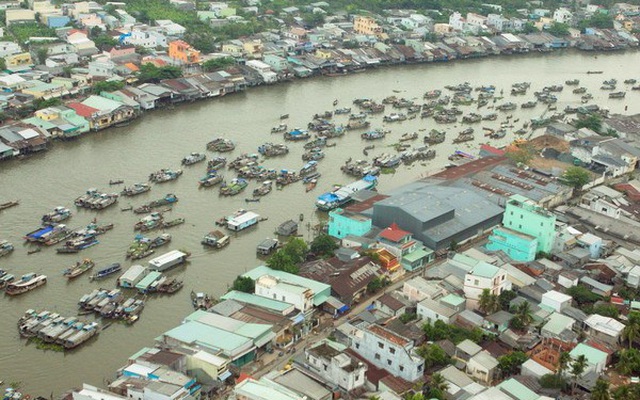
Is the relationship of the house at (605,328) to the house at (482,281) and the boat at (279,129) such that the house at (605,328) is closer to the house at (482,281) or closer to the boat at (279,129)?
the house at (482,281)

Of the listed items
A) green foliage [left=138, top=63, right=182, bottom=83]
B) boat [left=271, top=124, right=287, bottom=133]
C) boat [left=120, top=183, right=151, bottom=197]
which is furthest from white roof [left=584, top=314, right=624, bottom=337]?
green foliage [left=138, top=63, right=182, bottom=83]

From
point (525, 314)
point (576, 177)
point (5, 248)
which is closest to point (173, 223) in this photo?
point (5, 248)

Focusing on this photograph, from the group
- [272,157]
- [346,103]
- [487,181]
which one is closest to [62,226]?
[272,157]

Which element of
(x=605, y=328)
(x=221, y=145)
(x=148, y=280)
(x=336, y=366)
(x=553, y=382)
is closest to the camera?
(x=336, y=366)

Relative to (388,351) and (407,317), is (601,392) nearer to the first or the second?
(388,351)

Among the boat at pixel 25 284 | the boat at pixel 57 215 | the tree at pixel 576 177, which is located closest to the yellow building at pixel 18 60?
the boat at pixel 57 215

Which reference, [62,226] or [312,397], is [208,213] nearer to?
[62,226]
